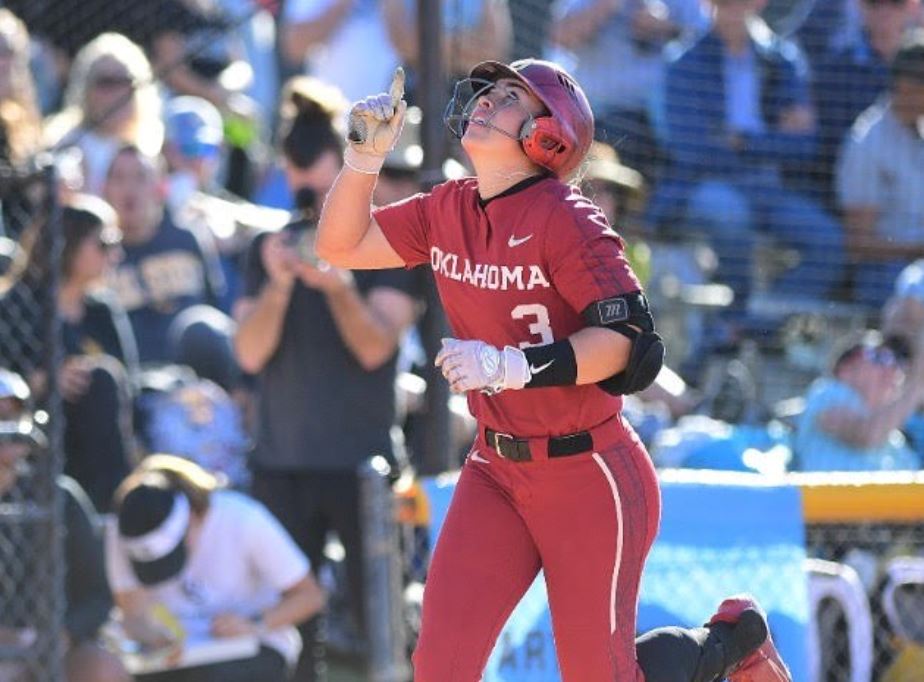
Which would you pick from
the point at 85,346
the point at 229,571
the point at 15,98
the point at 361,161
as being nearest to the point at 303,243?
the point at 85,346

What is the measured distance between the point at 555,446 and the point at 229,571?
2.42 metres

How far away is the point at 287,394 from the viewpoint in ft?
20.6

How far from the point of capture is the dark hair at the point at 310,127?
20.6 ft

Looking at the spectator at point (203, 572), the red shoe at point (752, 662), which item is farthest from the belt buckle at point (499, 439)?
the spectator at point (203, 572)

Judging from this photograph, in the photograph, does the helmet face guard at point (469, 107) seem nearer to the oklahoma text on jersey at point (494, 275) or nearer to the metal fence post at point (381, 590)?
the oklahoma text on jersey at point (494, 275)

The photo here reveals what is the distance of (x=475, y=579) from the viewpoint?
4.20 m

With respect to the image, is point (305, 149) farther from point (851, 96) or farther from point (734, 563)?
point (851, 96)

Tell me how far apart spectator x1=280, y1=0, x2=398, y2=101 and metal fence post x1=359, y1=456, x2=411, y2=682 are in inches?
123

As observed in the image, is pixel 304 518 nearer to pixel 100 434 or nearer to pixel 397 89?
pixel 100 434

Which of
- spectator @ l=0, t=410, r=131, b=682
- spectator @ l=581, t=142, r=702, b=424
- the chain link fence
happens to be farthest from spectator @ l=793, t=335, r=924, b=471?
the chain link fence

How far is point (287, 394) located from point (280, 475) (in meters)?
0.28

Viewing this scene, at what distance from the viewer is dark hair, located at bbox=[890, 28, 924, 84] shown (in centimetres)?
818

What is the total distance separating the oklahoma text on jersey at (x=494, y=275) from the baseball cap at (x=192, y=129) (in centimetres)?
434

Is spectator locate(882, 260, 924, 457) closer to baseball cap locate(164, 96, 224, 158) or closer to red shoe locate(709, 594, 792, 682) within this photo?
red shoe locate(709, 594, 792, 682)
